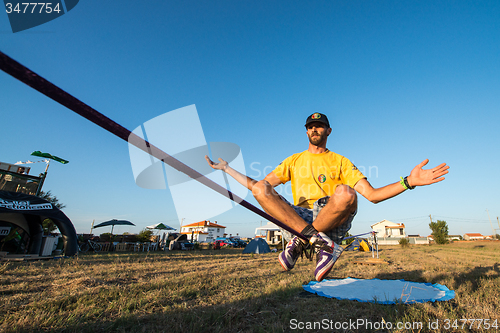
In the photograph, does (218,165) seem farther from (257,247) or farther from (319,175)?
(257,247)

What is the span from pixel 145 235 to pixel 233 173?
2116 cm

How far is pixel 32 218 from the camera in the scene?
30.8 feet

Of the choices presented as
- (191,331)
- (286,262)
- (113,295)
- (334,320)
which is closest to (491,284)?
(334,320)

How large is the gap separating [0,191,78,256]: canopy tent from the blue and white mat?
916 cm

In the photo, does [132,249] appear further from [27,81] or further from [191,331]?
[27,81]

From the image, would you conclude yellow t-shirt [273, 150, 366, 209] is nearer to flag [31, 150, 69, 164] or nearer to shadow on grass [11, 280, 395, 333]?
shadow on grass [11, 280, 395, 333]

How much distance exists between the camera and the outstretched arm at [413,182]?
2.28 meters

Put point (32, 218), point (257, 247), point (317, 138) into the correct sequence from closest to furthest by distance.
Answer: point (317, 138) → point (32, 218) → point (257, 247)

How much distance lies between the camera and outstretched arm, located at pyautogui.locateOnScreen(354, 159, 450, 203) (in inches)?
89.7

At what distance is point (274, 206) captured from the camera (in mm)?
2514

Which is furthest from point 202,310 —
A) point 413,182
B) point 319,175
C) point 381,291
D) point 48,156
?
point 48,156

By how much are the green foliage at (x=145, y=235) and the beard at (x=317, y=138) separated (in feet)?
65.5

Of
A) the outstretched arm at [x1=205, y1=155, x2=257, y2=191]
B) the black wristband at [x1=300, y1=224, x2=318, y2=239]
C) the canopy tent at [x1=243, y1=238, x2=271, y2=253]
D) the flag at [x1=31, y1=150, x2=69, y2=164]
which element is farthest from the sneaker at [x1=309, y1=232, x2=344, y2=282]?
the canopy tent at [x1=243, y1=238, x2=271, y2=253]

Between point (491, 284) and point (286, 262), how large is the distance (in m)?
4.67
